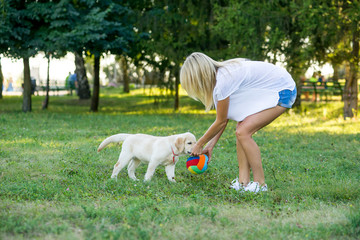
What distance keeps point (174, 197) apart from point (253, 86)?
1.67 metres

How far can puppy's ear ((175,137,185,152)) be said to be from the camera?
232 inches

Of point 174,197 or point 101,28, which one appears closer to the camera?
point 174,197

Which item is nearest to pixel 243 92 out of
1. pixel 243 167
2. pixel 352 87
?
pixel 243 167

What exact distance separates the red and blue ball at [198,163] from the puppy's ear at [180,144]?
0.90 feet

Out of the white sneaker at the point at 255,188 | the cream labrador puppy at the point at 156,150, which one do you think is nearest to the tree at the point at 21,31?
the cream labrador puppy at the point at 156,150

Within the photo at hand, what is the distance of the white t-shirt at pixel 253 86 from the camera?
5395 mm

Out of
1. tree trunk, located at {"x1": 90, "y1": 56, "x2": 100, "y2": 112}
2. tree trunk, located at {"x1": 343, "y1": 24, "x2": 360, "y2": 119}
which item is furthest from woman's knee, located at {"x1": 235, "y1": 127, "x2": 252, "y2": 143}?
tree trunk, located at {"x1": 90, "y1": 56, "x2": 100, "y2": 112}

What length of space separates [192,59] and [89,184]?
2.17 m

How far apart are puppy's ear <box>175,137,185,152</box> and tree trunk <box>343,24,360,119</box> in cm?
1173

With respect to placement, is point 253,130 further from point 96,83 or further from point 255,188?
point 96,83

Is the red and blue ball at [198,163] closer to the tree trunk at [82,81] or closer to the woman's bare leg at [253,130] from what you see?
the woman's bare leg at [253,130]

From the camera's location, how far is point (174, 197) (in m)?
5.26

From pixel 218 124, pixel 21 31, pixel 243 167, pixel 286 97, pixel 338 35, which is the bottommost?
pixel 243 167

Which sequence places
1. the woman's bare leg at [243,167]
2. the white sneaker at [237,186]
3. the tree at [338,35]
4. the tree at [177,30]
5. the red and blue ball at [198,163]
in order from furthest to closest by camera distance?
the tree at [177,30]
the tree at [338,35]
the red and blue ball at [198,163]
the woman's bare leg at [243,167]
the white sneaker at [237,186]
